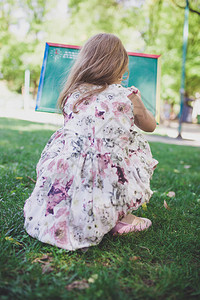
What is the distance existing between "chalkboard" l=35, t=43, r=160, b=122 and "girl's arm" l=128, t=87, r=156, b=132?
56 centimetres

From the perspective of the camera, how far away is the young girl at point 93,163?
171 centimetres

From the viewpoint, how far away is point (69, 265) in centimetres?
156

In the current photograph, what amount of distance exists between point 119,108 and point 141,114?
0.68 ft

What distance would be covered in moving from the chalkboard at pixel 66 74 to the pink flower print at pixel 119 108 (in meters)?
0.81

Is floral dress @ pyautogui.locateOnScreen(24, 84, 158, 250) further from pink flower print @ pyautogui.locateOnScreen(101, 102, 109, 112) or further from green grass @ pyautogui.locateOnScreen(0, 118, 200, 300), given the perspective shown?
green grass @ pyautogui.locateOnScreen(0, 118, 200, 300)

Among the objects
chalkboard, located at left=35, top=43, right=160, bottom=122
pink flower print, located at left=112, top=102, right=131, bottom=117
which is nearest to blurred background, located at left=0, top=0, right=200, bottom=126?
chalkboard, located at left=35, top=43, right=160, bottom=122

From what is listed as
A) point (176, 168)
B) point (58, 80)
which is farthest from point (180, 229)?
point (176, 168)

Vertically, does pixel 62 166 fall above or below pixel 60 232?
above

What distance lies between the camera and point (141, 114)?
6.54 feet

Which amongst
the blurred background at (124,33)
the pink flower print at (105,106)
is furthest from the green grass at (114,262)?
the blurred background at (124,33)

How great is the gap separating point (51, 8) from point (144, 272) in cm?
2397

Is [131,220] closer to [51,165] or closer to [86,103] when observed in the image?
[51,165]

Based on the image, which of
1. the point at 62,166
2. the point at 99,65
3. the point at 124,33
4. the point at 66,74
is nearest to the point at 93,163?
the point at 62,166

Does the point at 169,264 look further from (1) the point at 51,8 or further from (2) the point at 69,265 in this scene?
(1) the point at 51,8
